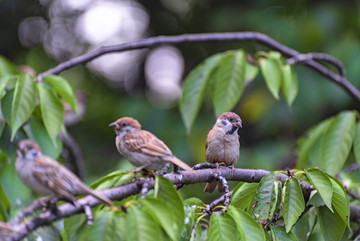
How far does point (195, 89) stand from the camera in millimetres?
5215

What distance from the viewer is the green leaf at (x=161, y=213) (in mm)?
2559

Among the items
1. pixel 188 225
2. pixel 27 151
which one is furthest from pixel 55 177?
pixel 188 225

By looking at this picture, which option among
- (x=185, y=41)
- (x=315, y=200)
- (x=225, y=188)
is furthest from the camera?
(x=185, y=41)

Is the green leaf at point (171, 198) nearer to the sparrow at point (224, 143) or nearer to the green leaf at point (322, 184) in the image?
the green leaf at point (322, 184)

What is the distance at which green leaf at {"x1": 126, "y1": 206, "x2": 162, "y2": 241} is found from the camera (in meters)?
2.45

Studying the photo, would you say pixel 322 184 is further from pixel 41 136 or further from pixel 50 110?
pixel 41 136

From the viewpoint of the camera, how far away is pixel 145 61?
11.4 metres

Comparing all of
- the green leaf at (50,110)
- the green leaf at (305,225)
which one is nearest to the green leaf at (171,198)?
the green leaf at (305,225)

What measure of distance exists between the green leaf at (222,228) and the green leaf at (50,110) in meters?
1.81

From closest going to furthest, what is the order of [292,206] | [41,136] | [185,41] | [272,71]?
1. [292,206]
2. [41,136]
3. [272,71]
4. [185,41]

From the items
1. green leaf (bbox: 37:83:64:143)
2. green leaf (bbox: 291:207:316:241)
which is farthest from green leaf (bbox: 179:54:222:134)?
green leaf (bbox: 291:207:316:241)

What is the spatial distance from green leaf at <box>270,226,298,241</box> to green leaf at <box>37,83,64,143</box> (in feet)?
6.32

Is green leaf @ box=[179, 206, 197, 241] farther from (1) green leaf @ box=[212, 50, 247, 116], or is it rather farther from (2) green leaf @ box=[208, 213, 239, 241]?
(1) green leaf @ box=[212, 50, 247, 116]

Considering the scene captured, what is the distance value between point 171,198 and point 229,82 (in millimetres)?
2414
